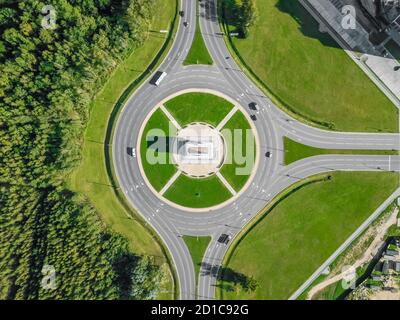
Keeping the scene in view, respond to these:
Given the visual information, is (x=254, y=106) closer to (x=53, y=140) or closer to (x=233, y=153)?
(x=233, y=153)

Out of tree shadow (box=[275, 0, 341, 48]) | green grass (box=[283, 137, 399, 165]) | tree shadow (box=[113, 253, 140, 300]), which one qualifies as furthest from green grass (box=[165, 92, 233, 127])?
tree shadow (box=[113, 253, 140, 300])

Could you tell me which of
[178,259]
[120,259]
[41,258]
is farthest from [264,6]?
[41,258]

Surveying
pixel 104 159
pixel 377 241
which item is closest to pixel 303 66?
pixel 377 241

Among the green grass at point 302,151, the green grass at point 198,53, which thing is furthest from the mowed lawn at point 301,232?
the green grass at point 198,53

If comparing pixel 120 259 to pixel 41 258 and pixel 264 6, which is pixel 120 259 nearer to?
pixel 41 258

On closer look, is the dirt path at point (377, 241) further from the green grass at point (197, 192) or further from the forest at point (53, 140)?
the forest at point (53, 140)

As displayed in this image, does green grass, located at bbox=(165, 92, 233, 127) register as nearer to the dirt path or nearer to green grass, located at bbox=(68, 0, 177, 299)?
green grass, located at bbox=(68, 0, 177, 299)
